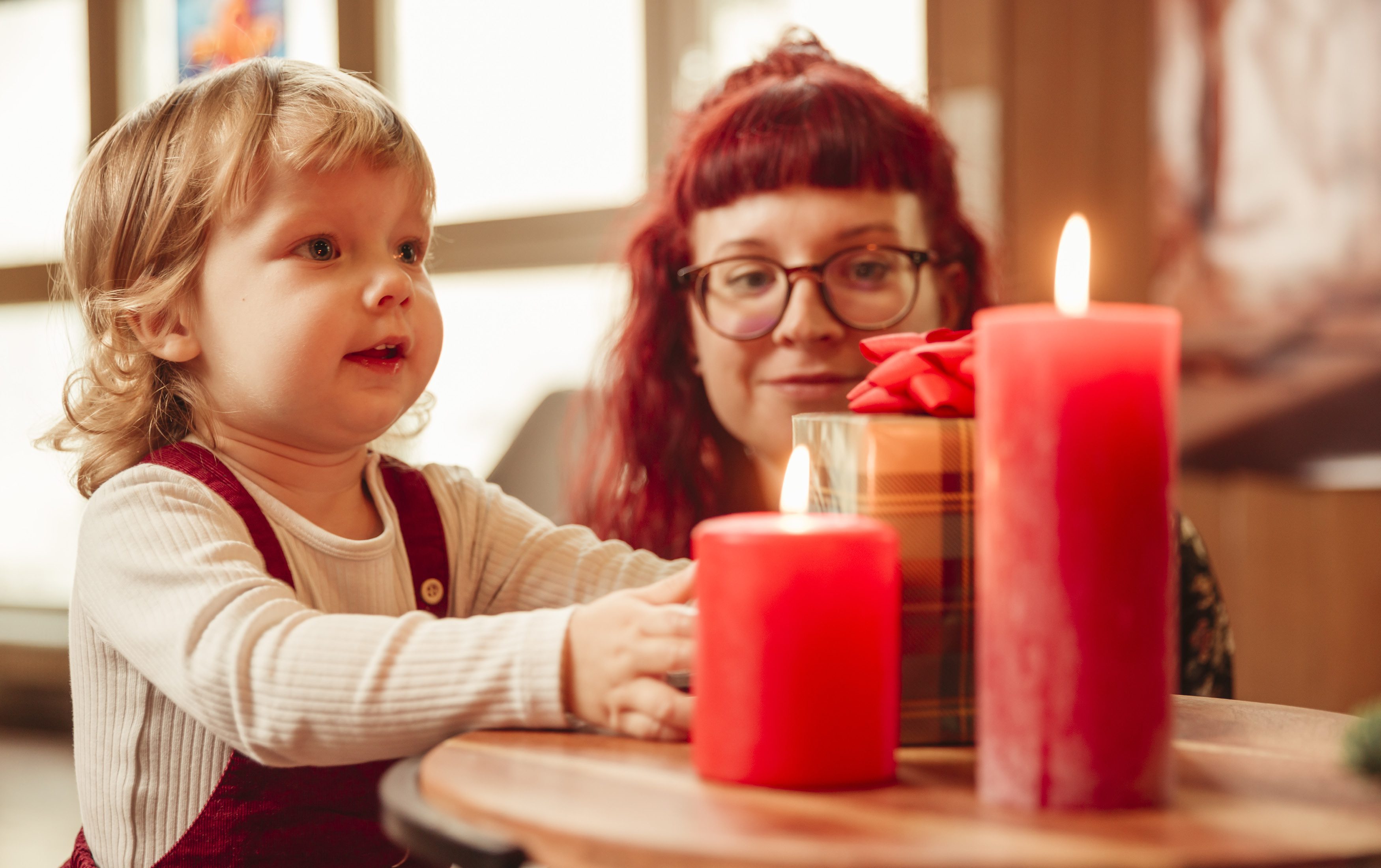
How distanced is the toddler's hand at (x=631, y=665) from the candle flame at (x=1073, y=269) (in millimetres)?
227

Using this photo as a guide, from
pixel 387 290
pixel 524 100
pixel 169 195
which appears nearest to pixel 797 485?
pixel 387 290

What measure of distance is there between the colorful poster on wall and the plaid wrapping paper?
3.15 m

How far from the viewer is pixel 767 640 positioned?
17.8 inches

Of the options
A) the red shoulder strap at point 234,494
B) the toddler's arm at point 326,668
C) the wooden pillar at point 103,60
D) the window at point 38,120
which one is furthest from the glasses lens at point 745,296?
the window at point 38,120

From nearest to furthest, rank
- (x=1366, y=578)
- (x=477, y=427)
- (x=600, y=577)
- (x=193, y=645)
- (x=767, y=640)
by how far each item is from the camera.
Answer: (x=767, y=640), (x=193, y=645), (x=600, y=577), (x=1366, y=578), (x=477, y=427)

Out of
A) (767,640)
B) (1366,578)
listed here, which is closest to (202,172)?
(767,640)

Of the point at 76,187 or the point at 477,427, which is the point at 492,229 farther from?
the point at 76,187

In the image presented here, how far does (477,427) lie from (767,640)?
114 inches

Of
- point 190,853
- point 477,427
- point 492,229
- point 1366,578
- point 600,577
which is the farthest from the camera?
point 477,427

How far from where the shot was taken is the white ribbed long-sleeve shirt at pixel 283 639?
22.3 inches

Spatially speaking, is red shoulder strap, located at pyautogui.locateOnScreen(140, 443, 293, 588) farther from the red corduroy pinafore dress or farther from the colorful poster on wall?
the colorful poster on wall

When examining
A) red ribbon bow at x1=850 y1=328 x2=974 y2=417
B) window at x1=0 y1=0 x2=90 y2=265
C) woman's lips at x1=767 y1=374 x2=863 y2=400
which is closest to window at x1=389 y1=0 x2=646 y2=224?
window at x1=0 y1=0 x2=90 y2=265

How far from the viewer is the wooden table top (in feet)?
1.21

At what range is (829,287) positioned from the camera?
1231mm
